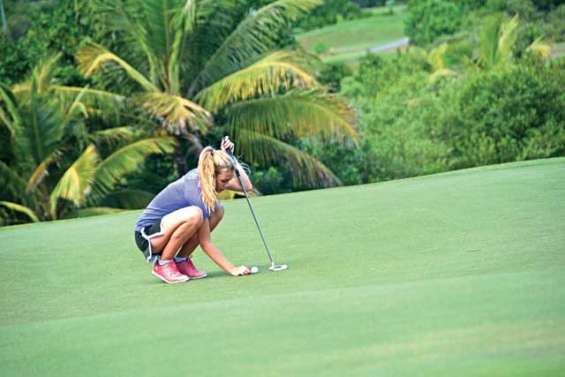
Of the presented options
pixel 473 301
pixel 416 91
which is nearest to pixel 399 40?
pixel 416 91

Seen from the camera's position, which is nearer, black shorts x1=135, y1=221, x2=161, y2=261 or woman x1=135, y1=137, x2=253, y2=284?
woman x1=135, y1=137, x2=253, y2=284

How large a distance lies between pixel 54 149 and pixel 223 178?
15749 mm

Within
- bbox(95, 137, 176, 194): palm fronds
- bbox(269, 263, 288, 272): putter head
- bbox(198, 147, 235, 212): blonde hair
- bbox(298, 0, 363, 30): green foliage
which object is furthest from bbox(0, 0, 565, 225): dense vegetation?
bbox(298, 0, 363, 30): green foliage

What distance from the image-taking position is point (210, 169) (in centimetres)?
886

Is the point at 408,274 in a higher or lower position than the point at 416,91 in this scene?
higher

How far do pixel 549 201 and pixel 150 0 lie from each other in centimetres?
1532

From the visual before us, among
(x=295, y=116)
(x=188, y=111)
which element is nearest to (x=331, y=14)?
(x=295, y=116)

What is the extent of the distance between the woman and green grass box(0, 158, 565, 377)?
191 mm

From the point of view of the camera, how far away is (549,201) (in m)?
11.6

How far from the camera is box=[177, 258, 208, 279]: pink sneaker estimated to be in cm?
941

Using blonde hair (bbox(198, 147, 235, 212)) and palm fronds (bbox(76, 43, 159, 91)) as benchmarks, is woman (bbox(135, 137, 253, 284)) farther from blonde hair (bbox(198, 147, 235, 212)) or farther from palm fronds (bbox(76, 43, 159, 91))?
palm fronds (bbox(76, 43, 159, 91))

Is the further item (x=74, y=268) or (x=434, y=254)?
(x=74, y=268)

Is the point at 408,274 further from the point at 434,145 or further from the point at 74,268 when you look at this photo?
the point at 434,145

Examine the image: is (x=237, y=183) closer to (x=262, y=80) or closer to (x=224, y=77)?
(x=262, y=80)
